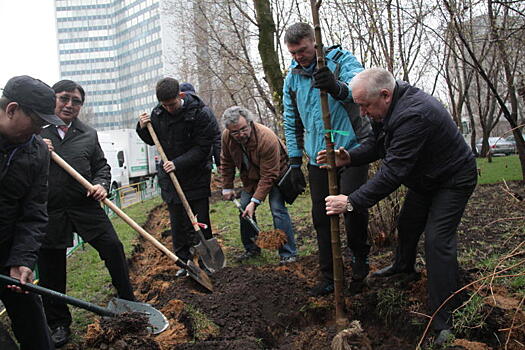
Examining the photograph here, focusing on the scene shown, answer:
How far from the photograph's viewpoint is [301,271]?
15.0 feet

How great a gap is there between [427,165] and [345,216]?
95cm

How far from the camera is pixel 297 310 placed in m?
3.68

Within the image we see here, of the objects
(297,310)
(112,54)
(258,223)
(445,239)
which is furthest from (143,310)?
(112,54)

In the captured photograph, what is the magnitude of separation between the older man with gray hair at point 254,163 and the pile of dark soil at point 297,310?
56 centimetres

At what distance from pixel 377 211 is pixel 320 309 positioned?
5.76 ft

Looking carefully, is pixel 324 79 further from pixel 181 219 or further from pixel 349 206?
pixel 181 219

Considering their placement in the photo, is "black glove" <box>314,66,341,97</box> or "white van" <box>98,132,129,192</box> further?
"white van" <box>98,132,129,192</box>

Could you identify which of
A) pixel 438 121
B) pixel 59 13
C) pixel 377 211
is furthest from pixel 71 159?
pixel 59 13

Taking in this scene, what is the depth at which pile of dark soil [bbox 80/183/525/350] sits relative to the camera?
2.94m

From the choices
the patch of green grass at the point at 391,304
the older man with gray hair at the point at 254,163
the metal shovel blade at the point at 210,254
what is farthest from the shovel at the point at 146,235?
the patch of green grass at the point at 391,304

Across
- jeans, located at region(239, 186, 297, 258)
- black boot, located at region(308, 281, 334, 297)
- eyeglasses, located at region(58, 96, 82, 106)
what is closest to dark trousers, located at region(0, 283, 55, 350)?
eyeglasses, located at region(58, 96, 82, 106)

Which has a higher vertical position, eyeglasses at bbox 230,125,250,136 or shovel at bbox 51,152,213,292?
eyeglasses at bbox 230,125,250,136

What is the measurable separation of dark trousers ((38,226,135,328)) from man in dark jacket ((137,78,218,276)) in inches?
49.0

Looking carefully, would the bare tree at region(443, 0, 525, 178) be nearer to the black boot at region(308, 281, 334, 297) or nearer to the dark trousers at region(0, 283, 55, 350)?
the black boot at region(308, 281, 334, 297)
